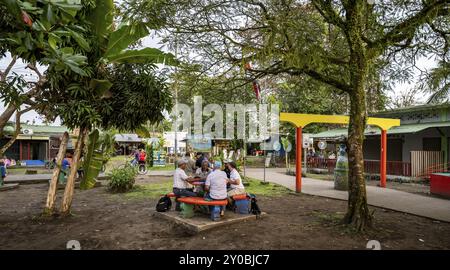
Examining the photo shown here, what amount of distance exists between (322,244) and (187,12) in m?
5.53

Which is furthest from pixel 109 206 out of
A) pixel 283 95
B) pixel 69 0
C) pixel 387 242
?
pixel 283 95

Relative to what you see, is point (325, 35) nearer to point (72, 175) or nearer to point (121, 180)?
point (72, 175)

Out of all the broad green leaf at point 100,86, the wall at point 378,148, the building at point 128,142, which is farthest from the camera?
the building at point 128,142

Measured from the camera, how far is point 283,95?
78.5 feet

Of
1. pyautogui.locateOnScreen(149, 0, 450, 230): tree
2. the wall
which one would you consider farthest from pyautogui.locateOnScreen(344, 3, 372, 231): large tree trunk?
the wall

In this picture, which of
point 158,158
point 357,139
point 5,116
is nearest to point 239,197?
point 357,139

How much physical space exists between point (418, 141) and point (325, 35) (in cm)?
1439

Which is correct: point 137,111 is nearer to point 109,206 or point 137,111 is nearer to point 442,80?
point 109,206

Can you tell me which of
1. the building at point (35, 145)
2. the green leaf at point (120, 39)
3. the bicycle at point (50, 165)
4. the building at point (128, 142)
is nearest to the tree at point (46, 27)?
the green leaf at point (120, 39)

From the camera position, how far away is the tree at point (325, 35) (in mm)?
5820

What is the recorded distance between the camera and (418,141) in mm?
17938

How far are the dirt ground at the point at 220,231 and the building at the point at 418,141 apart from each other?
8.37 metres

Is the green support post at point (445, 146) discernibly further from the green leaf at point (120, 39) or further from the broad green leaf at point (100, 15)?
the broad green leaf at point (100, 15)
